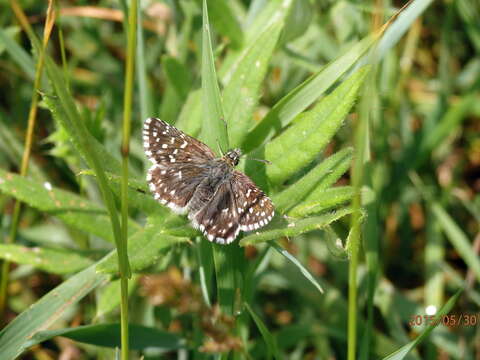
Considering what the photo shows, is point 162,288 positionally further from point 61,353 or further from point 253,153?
point 61,353

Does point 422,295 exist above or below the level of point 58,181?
below

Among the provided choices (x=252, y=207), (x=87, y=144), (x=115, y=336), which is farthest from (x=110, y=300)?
(x=87, y=144)

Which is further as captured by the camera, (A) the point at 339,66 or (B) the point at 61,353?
(B) the point at 61,353

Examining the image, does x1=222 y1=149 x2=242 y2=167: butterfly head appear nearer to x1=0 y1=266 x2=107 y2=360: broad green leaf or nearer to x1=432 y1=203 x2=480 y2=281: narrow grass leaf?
x1=0 y1=266 x2=107 y2=360: broad green leaf

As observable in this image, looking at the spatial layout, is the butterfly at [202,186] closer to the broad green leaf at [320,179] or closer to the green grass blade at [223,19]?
the broad green leaf at [320,179]

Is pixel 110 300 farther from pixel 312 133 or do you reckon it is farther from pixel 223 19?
pixel 223 19

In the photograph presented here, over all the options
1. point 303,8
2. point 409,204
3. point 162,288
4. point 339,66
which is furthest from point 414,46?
point 162,288
